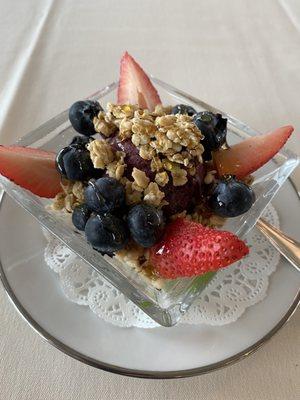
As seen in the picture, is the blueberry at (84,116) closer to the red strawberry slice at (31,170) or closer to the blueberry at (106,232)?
the red strawberry slice at (31,170)

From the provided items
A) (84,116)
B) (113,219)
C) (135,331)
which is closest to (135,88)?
(84,116)

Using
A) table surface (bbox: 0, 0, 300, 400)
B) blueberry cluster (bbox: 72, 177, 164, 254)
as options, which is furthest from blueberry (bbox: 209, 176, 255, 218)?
table surface (bbox: 0, 0, 300, 400)

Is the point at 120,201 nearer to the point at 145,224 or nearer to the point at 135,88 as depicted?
the point at 145,224

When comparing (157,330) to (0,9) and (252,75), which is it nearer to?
(252,75)

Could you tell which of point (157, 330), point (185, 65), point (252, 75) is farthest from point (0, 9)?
point (157, 330)

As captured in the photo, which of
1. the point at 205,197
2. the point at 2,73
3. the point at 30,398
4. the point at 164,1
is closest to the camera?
the point at 30,398
